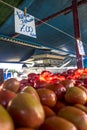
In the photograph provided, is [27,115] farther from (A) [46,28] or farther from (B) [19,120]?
(A) [46,28]

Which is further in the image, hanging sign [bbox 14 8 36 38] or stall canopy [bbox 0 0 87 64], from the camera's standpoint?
stall canopy [bbox 0 0 87 64]

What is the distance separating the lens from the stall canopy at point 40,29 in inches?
183

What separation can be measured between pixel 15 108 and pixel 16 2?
148 inches

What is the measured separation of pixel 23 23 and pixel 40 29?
10.8ft

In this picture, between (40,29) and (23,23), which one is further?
(40,29)

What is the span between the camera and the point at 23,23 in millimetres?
2801

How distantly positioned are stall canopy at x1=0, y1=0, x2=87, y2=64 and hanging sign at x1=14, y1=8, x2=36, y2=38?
3.06 feet

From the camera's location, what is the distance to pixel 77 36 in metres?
5.31

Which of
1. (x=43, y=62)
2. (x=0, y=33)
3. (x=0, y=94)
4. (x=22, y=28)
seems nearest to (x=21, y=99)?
(x=0, y=94)

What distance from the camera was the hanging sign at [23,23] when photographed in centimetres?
268

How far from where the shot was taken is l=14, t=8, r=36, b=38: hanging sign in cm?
268

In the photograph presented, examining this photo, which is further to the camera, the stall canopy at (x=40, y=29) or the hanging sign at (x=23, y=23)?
the stall canopy at (x=40, y=29)

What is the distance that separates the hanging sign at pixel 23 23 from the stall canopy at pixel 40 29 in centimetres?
93

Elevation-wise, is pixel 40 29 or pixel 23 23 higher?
pixel 40 29
